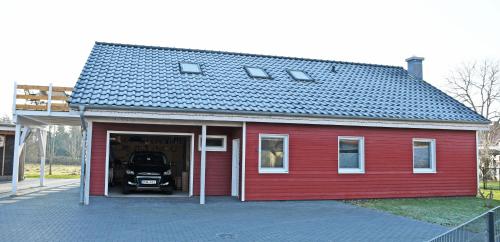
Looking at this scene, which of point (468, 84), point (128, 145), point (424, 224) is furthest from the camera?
point (468, 84)

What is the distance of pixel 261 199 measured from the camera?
13578 mm

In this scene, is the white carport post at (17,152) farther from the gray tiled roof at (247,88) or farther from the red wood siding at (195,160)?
the gray tiled roof at (247,88)

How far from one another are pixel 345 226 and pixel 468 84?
33872mm

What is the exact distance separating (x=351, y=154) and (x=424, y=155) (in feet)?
9.61

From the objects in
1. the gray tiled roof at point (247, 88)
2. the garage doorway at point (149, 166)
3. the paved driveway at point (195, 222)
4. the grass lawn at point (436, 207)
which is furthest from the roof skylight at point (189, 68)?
the grass lawn at point (436, 207)

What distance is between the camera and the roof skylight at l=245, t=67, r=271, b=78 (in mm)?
16141

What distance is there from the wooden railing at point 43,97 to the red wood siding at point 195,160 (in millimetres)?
2867

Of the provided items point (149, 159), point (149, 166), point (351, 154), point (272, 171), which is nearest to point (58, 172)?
point (149, 159)

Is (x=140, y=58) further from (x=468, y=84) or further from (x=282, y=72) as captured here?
(x=468, y=84)

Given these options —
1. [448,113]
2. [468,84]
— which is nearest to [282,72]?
[448,113]

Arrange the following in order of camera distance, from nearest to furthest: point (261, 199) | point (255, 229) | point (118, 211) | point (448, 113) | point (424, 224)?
1. point (255, 229)
2. point (424, 224)
3. point (118, 211)
4. point (261, 199)
5. point (448, 113)

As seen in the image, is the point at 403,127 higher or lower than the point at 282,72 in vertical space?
lower

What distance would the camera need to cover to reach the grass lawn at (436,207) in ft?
35.9

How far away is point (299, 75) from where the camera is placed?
17.1 metres
